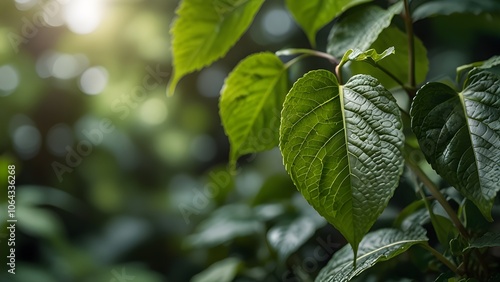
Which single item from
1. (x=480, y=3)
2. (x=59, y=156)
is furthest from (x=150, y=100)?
(x=480, y=3)

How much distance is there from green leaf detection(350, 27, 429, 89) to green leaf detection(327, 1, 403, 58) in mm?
34

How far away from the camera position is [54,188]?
1.48 meters

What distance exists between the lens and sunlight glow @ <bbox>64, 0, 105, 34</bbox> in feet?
4.79

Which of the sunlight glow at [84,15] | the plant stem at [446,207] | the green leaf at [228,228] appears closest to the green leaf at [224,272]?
the green leaf at [228,228]

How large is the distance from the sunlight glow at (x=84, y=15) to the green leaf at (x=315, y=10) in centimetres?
Answer: 88

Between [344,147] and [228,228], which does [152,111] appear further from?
[344,147]

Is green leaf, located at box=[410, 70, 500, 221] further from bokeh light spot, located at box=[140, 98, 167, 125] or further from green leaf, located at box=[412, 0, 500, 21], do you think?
bokeh light spot, located at box=[140, 98, 167, 125]

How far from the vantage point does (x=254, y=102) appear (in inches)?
26.1

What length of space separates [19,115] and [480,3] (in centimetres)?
115

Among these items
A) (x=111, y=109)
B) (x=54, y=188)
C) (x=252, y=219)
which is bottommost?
(x=252, y=219)

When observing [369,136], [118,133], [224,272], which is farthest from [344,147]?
[118,133]

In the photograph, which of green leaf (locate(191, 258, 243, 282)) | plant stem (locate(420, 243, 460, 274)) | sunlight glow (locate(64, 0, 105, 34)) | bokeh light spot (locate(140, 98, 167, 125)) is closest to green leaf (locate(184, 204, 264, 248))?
green leaf (locate(191, 258, 243, 282))

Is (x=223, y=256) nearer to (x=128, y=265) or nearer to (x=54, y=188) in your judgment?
(x=128, y=265)

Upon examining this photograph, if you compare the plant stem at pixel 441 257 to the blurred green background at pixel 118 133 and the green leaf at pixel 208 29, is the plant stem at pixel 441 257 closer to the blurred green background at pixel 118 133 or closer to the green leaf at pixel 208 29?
the green leaf at pixel 208 29
